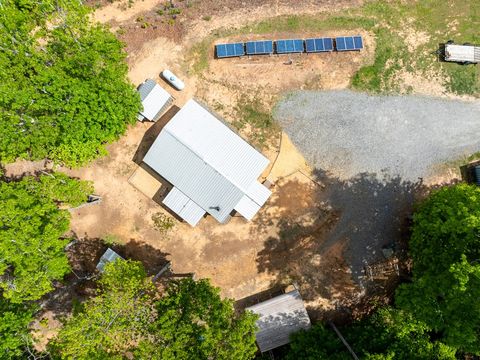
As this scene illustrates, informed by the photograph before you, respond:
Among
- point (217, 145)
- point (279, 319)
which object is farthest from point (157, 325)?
point (217, 145)

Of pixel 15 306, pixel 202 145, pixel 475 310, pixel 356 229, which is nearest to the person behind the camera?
pixel 475 310

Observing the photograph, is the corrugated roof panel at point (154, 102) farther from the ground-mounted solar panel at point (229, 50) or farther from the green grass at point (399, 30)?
the ground-mounted solar panel at point (229, 50)

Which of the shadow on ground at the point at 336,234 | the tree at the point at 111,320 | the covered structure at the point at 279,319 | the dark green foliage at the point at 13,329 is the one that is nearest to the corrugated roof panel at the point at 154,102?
the tree at the point at 111,320

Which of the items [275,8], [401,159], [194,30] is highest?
[275,8]

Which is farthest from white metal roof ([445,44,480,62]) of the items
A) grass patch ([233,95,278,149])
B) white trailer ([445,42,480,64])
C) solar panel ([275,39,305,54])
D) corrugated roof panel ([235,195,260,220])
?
corrugated roof panel ([235,195,260,220])

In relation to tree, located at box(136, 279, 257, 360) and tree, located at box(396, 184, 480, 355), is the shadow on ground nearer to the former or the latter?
tree, located at box(396, 184, 480, 355)

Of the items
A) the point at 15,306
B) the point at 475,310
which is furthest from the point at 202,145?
the point at 475,310

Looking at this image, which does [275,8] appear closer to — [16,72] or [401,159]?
[401,159]
